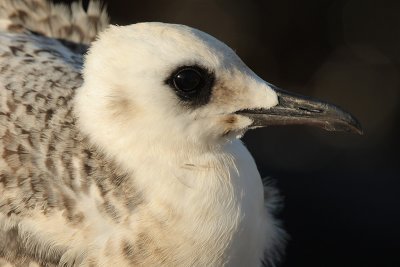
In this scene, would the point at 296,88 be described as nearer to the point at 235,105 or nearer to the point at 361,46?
the point at 361,46

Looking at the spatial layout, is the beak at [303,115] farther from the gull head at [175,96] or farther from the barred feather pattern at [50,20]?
the barred feather pattern at [50,20]

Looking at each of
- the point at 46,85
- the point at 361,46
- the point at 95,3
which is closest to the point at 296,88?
the point at 361,46

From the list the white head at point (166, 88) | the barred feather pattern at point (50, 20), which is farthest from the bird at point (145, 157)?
the barred feather pattern at point (50, 20)

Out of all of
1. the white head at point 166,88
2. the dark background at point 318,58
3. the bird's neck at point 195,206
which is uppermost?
the white head at point 166,88

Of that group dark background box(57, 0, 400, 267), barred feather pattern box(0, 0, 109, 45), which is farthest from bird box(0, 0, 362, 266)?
dark background box(57, 0, 400, 267)

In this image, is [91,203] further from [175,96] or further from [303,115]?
[303,115]

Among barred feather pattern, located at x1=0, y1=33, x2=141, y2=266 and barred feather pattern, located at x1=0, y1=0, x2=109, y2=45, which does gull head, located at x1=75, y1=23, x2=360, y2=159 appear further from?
barred feather pattern, located at x1=0, y1=0, x2=109, y2=45
